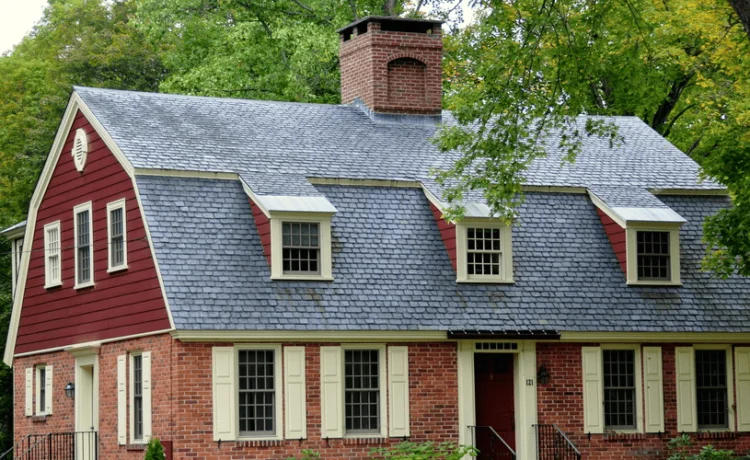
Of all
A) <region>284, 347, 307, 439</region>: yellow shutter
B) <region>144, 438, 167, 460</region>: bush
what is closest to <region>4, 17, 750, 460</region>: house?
<region>284, 347, 307, 439</region>: yellow shutter

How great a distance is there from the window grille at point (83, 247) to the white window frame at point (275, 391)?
476cm

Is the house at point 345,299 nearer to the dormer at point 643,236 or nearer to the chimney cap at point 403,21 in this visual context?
the dormer at point 643,236

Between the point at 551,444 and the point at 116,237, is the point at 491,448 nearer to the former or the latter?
the point at 551,444

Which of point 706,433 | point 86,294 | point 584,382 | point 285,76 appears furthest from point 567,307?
point 285,76

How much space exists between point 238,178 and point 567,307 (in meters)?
6.41

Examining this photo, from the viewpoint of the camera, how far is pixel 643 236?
27.6 metres

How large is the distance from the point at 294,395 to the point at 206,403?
1.53m

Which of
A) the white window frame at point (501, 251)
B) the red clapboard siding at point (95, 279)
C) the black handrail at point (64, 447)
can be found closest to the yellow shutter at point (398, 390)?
the white window frame at point (501, 251)

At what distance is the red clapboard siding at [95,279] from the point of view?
2494cm

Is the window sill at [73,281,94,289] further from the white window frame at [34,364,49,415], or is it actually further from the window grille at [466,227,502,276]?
the window grille at [466,227,502,276]

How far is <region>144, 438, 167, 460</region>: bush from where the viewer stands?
76.5 ft

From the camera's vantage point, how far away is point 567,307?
26500 mm

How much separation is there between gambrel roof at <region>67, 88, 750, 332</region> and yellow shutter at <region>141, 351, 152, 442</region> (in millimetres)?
1671

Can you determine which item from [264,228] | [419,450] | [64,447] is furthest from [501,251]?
[64,447]
